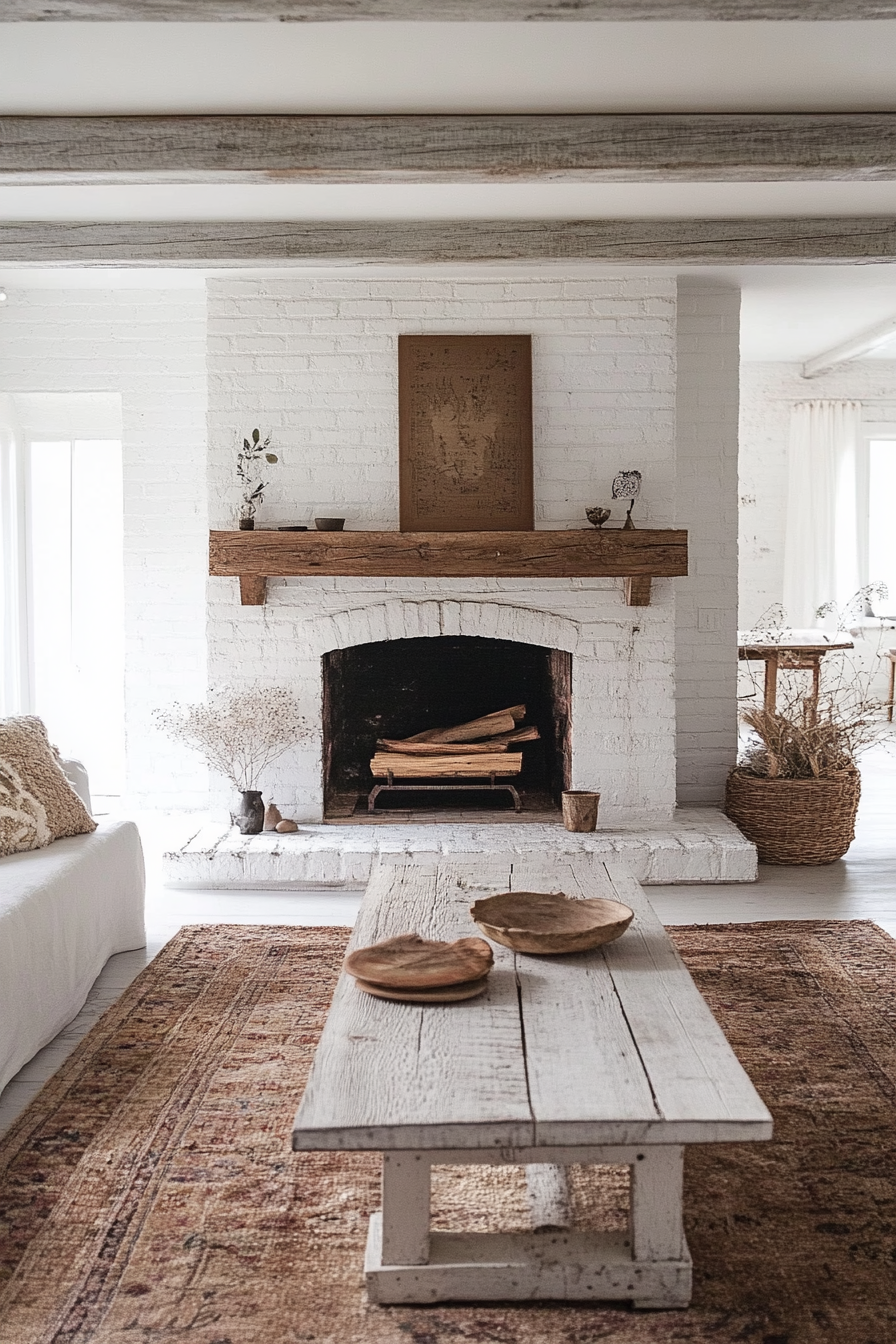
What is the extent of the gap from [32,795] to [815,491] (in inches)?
269

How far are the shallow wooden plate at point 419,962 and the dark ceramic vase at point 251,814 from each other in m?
2.35

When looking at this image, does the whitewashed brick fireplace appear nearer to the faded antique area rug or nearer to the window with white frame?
the window with white frame

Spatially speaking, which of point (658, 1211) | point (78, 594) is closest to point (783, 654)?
point (78, 594)

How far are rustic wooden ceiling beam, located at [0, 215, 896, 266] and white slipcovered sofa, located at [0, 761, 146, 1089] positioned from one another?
1889mm

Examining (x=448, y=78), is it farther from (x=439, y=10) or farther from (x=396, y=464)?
(x=396, y=464)

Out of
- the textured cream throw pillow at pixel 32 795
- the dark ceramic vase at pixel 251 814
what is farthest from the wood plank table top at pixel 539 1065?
the dark ceramic vase at pixel 251 814

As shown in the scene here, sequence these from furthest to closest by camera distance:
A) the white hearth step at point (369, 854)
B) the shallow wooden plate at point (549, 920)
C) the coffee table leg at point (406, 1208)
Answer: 1. the white hearth step at point (369, 854)
2. the shallow wooden plate at point (549, 920)
3. the coffee table leg at point (406, 1208)

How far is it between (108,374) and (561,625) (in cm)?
247

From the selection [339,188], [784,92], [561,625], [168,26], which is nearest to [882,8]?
[784,92]

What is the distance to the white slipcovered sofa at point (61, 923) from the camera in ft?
9.29

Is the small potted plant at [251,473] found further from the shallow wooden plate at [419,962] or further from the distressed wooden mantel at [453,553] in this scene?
the shallow wooden plate at [419,962]

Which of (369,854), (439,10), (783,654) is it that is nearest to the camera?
(439,10)

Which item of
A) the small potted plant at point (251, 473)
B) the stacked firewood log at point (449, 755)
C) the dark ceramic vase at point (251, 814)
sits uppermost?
the small potted plant at point (251, 473)

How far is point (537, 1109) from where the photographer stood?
1.78 metres
